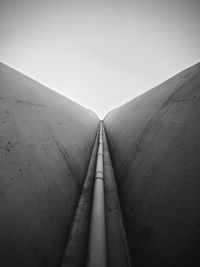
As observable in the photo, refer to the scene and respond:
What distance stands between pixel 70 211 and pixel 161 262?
102 centimetres

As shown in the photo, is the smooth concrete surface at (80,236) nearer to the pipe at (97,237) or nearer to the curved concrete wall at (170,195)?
the pipe at (97,237)

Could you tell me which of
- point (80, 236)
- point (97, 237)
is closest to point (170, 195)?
point (97, 237)

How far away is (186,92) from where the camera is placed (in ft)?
5.24

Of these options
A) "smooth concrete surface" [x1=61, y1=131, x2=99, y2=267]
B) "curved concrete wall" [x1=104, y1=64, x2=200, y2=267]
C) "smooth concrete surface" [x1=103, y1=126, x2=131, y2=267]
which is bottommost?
"smooth concrete surface" [x1=103, y1=126, x2=131, y2=267]

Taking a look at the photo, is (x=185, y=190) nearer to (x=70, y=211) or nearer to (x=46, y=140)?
(x=70, y=211)

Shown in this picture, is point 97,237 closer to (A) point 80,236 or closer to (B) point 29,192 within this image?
(A) point 80,236

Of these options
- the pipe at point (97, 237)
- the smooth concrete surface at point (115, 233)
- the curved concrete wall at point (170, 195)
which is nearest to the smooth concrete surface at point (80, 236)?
the pipe at point (97, 237)

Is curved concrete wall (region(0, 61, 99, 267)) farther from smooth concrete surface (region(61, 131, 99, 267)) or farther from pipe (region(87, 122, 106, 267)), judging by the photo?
pipe (region(87, 122, 106, 267))

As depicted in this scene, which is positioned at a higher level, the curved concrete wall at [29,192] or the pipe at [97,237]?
the curved concrete wall at [29,192]

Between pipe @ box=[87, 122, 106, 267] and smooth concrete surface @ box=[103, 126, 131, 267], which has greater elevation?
pipe @ box=[87, 122, 106, 267]

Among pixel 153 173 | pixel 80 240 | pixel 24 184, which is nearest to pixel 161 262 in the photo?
pixel 153 173

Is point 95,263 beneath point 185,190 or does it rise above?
beneath

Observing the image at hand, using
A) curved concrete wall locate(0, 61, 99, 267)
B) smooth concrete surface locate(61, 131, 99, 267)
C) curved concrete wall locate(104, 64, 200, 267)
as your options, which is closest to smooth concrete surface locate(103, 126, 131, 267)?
curved concrete wall locate(104, 64, 200, 267)

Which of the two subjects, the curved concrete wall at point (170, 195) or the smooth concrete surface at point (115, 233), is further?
the smooth concrete surface at point (115, 233)
